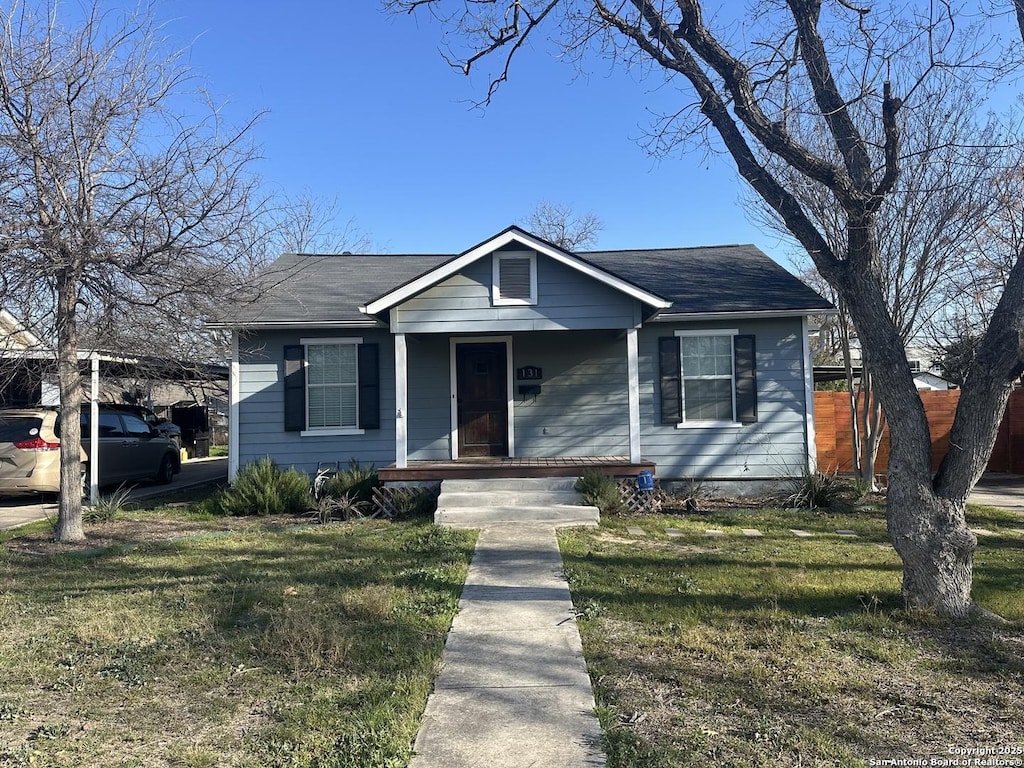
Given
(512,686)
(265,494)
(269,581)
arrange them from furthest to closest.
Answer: (265,494) → (269,581) → (512,686)

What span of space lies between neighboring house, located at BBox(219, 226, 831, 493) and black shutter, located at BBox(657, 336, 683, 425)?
0.05ft

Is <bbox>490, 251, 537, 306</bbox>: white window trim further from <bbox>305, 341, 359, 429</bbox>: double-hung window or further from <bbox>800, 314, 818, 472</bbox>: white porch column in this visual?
<bbox>800, 314, 818, 472</bbox>: white porch column

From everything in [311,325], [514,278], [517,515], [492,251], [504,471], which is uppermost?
[492,251]

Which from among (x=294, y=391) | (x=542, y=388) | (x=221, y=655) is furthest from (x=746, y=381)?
(x=221, y=655)

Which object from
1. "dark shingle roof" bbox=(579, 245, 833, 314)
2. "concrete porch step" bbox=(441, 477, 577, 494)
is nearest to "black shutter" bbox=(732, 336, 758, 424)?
"dark shingle roof" bbox=(579, 245, 833, 314)

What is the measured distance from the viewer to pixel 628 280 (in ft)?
30.4

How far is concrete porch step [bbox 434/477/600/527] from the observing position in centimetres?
837

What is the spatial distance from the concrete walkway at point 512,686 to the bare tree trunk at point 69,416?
4.99m

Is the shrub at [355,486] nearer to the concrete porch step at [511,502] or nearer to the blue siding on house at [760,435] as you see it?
the concrete porch step at [511,502]

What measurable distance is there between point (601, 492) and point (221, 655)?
5628mm

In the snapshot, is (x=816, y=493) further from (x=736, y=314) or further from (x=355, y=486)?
(x=355, y=486)

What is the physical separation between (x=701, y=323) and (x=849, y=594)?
6.10 m

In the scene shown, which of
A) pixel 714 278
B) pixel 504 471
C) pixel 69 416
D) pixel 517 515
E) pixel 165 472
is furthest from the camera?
pixel 165 472

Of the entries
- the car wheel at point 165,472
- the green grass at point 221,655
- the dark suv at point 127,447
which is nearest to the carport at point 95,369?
the dark suv at point 127,447
